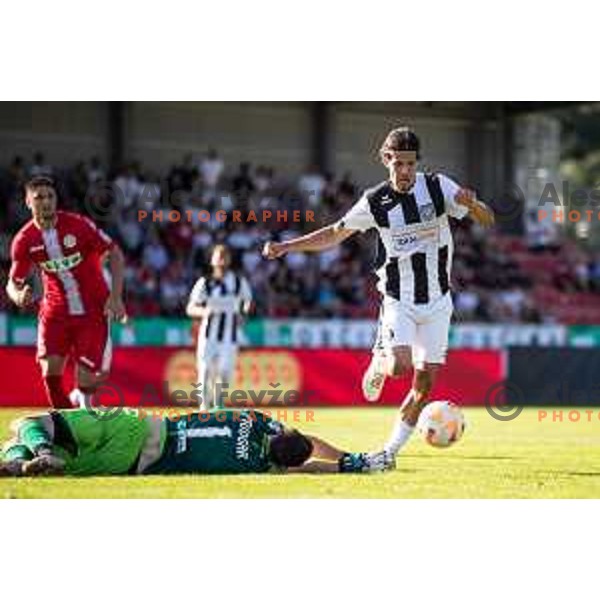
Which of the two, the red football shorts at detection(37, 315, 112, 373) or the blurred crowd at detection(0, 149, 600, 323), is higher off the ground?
the blurred crowd at detection(0, 149, 600, 323)

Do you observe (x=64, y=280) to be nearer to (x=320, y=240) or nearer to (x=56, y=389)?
(x=56, y=389)

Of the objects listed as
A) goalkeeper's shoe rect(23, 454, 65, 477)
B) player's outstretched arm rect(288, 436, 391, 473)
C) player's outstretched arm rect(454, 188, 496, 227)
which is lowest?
player's outstretched arm rect(288, 436, 391, 473)

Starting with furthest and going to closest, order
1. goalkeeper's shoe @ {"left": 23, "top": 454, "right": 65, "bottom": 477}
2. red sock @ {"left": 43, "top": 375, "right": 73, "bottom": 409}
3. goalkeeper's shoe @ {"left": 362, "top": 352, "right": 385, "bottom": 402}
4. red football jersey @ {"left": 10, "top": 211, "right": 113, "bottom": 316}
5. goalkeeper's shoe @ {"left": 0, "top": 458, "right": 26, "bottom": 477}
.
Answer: red football jersey @ {"left": 10, "top": 211, "right": 113, "bottom": 316} < red sock @ {"left": 43, "top": 375, "right": 73, "bottom": 409} < goalkeeper's shoe @ {"left": 362, "top": 352, "right": 385, "bottom": 402} < goalkeeper's shoe @ {"left": 0, "top": 458, "right": 26, "bottom": 477} < goalkeeper's shoe @ {"left": 23, "top": 454, "right": 65, "bottom": 477}

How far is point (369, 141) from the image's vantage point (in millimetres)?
27031

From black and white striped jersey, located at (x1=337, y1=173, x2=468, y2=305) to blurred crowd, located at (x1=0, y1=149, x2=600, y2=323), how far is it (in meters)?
11.0

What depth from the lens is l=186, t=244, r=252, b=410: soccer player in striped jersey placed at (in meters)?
15.1

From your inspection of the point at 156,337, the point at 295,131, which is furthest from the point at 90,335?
the point at 295,131

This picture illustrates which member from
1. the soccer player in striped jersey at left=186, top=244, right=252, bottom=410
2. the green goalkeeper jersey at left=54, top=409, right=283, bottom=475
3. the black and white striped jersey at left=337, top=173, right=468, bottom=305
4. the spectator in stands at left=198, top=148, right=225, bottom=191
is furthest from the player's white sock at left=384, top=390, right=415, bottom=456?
the spectator in stands at left=198, top=148, right=225, bottom=191

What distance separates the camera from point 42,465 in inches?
305

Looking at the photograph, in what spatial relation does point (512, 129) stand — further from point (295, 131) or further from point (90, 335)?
point (90, 335)

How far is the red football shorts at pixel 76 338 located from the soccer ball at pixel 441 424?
9.91ft

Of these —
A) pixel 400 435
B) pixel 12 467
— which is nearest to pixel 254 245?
pixel 400 435

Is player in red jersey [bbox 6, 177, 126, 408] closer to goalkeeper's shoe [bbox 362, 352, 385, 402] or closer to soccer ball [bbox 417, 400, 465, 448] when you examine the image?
goalkeeper's shoe [bbox 362, 352, 385, 402]

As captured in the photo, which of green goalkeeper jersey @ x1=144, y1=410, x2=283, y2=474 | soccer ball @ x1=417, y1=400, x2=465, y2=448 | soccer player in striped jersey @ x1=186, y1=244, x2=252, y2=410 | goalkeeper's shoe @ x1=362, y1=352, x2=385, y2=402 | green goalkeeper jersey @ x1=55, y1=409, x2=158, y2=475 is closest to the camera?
green goalkeeper jersey @ x1=55, y1=409, x2=158, y2=475
